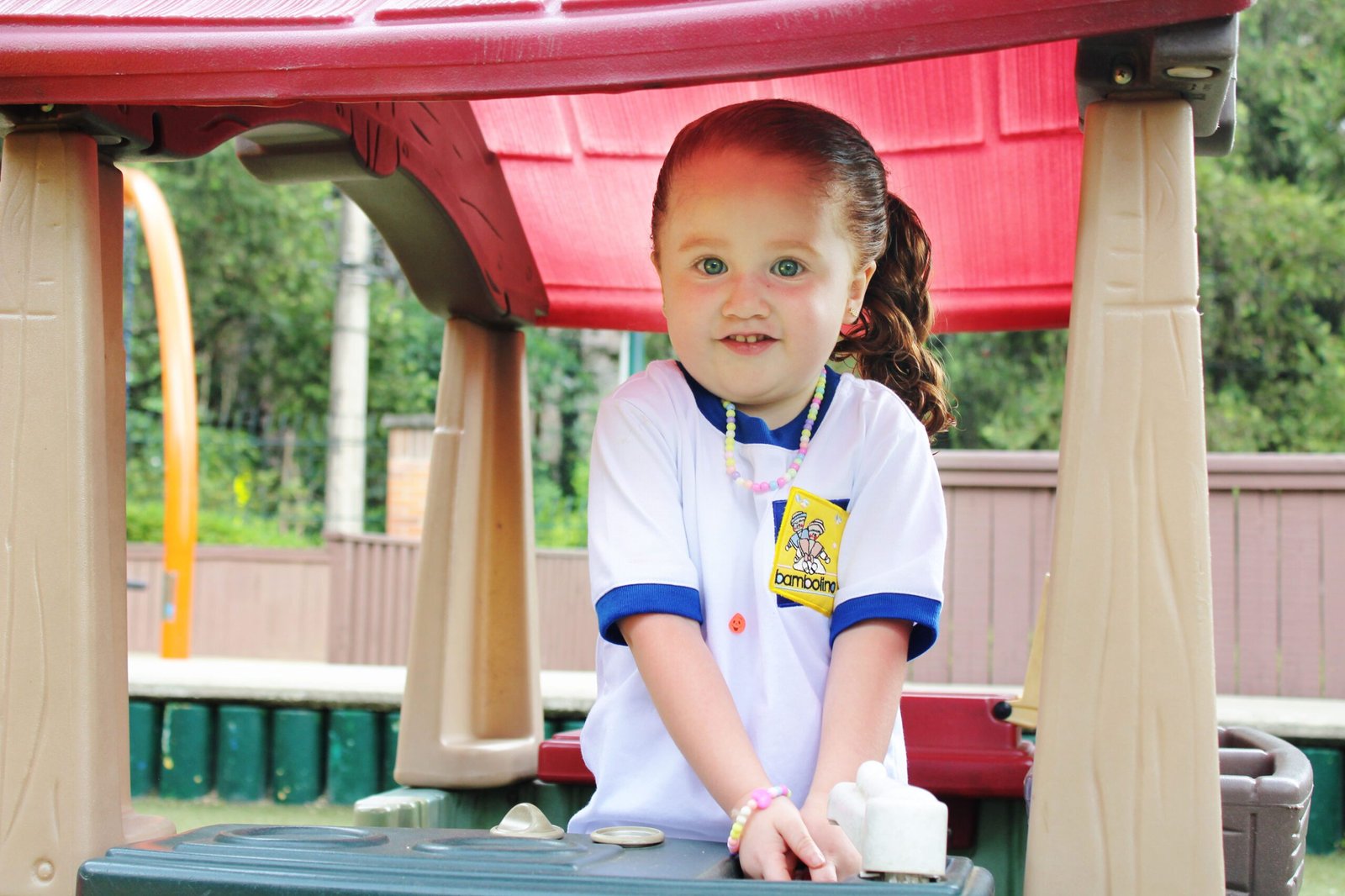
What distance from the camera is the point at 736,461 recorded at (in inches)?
63.9

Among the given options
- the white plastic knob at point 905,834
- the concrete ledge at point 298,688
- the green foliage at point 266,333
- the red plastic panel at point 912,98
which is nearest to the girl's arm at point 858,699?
the white plastic knob at point 905,834

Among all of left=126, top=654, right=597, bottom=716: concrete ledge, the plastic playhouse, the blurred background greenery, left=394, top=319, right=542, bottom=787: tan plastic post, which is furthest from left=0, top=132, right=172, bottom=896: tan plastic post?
the blurred background greenery

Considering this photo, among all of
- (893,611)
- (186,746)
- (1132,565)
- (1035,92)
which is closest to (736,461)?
(893,611)

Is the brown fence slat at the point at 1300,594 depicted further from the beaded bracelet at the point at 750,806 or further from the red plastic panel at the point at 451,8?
the red plastic panel at the point at 451,8

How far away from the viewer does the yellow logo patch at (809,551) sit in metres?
Answer: 1.57

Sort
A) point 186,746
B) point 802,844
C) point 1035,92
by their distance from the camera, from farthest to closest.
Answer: point 186,746 < point 1035,92 < point 802,844

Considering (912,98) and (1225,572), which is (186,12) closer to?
(912,98)

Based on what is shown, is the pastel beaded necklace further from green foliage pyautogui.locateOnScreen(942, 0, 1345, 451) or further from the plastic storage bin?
green foliage pyautogui.locateOnScreen(942, 0, 1345, 451)

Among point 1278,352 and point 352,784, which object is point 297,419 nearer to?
point 1278,352

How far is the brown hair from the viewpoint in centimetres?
158

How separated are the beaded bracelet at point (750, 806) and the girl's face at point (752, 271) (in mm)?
480

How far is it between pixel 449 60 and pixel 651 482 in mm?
550

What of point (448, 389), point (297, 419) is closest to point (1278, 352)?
point (297, 419)

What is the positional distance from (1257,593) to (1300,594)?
163 mm
